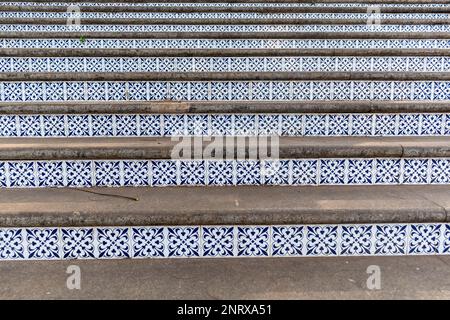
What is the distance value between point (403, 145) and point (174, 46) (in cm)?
257

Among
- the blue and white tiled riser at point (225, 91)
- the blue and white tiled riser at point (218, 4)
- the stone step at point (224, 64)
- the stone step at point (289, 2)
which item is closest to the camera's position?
the blue and white tiled riser at point (225, 91)

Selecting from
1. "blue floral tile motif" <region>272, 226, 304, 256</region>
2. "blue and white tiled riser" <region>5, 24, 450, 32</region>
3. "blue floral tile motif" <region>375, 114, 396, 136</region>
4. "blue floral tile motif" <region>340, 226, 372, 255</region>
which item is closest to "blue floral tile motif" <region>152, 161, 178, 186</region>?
"blue floral tile motif" <region>272, 226, 304, 256</region>

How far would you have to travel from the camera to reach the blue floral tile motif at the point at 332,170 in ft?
8.41

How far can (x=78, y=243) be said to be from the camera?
6.96ft

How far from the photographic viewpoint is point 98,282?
6.24 feet

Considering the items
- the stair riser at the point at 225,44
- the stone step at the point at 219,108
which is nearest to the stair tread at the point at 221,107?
the stone step at the point at 219,108

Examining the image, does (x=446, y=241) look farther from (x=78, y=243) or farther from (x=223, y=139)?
(x=78, y=243)

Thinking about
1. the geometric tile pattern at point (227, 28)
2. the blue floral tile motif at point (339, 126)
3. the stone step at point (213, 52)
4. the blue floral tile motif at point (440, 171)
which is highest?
the geometric tile pattern at point (227, 28)

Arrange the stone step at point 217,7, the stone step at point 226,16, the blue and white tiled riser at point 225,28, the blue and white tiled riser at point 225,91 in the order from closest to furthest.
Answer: the blue and white tiled riser at point 225,91 → the blue and white tiled riser at point 225,28 → the stone step at point 226,16 → the stone step at point 217,7

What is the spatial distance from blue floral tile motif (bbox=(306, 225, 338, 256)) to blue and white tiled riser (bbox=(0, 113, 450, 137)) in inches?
38.3

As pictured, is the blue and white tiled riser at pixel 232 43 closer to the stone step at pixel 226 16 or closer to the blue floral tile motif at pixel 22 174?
the stone step at pixel 226 16

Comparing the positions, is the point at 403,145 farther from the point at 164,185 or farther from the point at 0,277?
the point at 0,277

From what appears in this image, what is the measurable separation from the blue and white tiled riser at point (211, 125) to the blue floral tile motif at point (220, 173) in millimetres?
456
